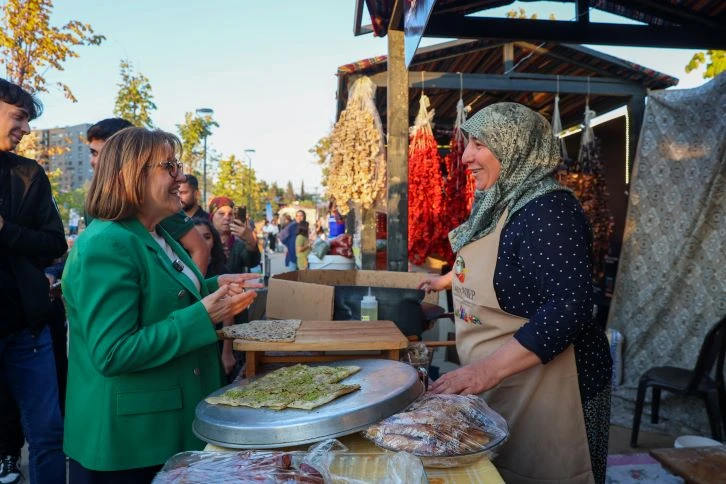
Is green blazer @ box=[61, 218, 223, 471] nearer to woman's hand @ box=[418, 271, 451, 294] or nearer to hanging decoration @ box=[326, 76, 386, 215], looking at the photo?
woman's hand @ box=[418, 271, 451, 294]

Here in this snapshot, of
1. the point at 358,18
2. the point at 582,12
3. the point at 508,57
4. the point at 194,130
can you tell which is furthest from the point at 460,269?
the point at 194,130

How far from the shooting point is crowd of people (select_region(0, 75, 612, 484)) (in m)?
1.62

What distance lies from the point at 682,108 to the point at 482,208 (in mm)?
4128

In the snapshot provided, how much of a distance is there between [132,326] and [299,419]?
66 centimetres

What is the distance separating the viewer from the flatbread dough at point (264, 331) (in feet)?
6.23

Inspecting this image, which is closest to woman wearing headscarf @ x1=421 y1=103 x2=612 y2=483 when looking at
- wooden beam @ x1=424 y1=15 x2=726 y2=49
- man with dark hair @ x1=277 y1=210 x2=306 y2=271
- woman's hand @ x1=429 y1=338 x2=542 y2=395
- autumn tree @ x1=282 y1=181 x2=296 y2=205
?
woman's hand @ x1=429 y1=338 x2=542 y2=395

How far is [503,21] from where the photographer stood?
3660 mm

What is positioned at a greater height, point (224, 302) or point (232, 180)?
point (232, 180)

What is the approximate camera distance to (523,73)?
641 centimetres

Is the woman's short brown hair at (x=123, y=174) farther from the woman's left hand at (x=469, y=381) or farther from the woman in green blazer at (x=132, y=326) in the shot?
the woman's left hand at (x=469, y=381)

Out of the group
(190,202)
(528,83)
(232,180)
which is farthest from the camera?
(232,180)

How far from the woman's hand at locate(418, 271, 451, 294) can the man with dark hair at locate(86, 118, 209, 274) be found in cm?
135

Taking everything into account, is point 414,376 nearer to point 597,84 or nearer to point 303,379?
point 303,379

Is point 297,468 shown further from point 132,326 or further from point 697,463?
point 697,463
